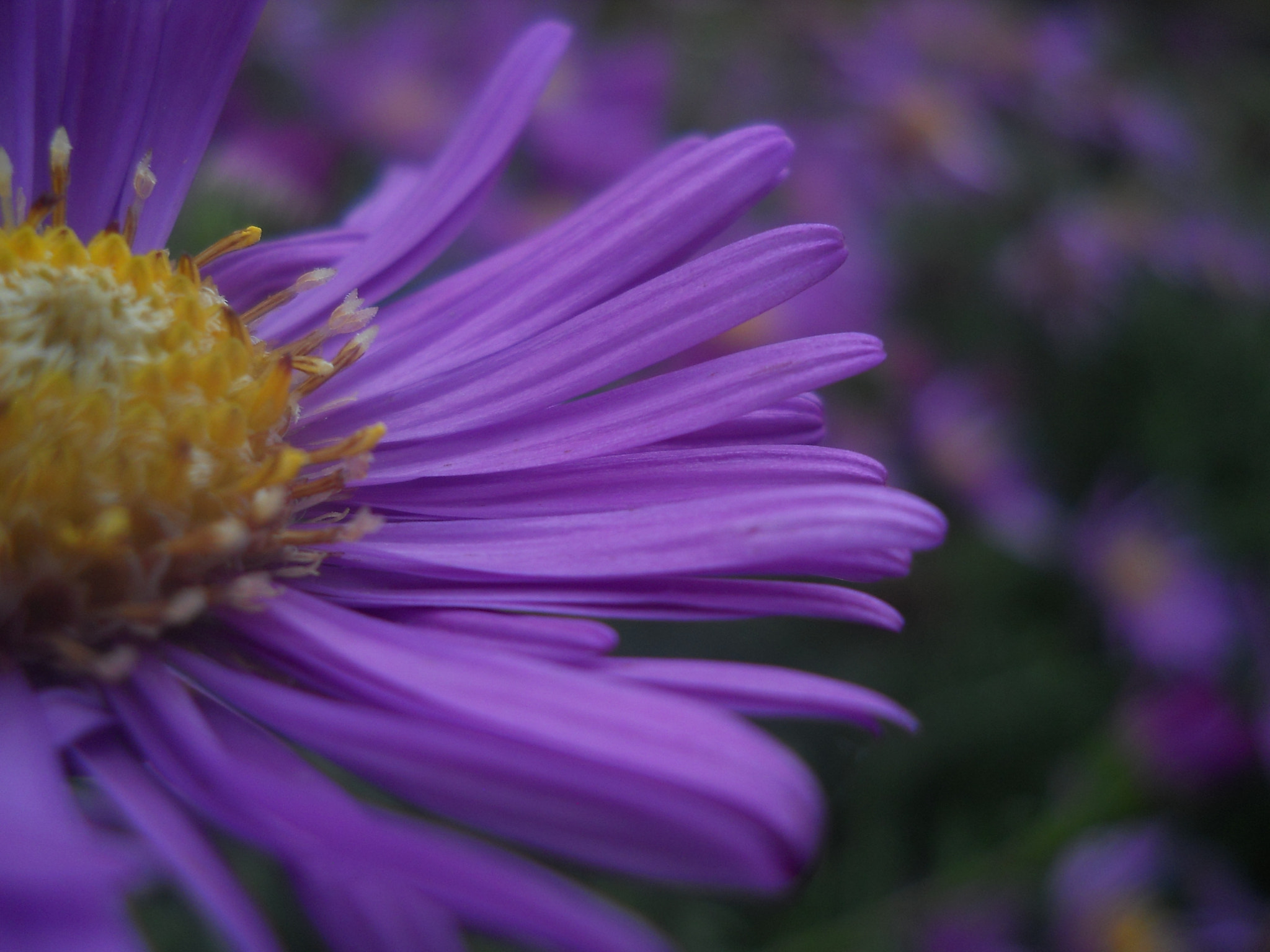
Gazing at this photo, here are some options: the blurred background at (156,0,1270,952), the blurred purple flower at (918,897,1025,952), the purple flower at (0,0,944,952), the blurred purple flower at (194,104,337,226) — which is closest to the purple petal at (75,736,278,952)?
the purple flower at (0,0,944,952)

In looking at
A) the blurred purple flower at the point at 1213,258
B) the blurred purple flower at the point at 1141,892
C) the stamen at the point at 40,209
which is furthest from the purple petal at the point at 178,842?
the blurred purple flower at the point at 1213,258

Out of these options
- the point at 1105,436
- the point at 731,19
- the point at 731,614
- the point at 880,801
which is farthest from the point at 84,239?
the point at 731,19

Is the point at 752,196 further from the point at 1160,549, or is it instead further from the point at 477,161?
the point at 1160,549

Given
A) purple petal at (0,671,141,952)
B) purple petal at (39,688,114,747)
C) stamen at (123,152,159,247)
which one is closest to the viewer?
purple petal at (0,671,141,952)

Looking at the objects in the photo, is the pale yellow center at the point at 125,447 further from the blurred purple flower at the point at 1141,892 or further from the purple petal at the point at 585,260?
the blurred purple flower at the point at 1141,892

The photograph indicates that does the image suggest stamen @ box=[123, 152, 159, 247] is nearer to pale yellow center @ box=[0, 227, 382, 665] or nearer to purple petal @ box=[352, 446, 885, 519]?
pale yellow center @ box=[0, 227, 382, 665]

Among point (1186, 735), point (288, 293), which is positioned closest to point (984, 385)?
point (1186, 735)
